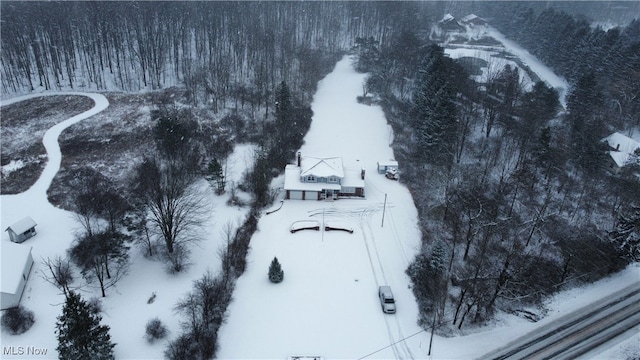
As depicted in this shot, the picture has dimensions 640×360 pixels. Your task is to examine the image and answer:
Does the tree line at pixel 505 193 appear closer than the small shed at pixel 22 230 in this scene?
Yes

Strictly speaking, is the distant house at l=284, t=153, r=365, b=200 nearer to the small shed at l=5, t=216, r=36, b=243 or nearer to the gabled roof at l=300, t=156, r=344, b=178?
the gabled roof at l=300, t=156, r=344, b=178

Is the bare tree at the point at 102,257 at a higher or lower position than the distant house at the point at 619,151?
lower

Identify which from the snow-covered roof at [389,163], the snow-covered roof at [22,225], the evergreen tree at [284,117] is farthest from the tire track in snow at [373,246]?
the snow-covered roof at [22,225]

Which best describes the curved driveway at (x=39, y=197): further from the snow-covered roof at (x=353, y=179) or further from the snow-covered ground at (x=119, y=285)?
the snow-covered roof at (x=353, y=179)

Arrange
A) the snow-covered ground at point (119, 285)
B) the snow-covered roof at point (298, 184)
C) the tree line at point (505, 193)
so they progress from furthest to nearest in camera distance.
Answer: the snow-covered roof at point (298, 184)
the tree line at point (505, 193)
the snow-covered ground at point (119, 285)

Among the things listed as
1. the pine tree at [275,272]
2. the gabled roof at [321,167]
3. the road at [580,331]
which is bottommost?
the road at [580,331]

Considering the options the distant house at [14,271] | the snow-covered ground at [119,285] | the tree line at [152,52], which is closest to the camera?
the snow-covered ground at [119,285]

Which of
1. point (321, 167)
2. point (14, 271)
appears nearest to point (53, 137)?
point (14, 271)

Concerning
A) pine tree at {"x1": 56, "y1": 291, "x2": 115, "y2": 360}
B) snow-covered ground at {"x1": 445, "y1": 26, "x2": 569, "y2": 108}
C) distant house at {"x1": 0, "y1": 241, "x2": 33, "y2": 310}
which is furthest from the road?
snow-covered ground at {"x1": 445, "y1": 26, "x2": 569, "y2": 108}

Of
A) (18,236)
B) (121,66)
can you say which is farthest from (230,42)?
(18,236)
